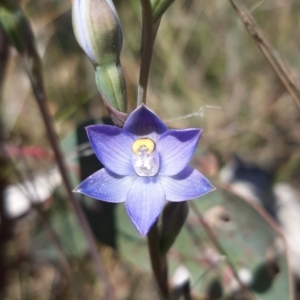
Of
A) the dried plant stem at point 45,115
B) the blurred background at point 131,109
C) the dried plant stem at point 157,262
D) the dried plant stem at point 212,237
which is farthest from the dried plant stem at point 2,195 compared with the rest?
the dried plant stem at point 157,262

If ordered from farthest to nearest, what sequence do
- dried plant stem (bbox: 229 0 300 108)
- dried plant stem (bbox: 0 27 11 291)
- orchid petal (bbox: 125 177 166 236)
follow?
1. dried plant stem (bbox: 0 27 11 291)
2. dried plant stem (bbox: 229 0 300 108)
3. orchid petal (bbox: 125 177 166 236)

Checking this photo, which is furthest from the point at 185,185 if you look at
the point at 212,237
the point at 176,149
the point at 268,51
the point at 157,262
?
the point at 212,237

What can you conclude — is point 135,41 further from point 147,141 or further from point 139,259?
point 147,141

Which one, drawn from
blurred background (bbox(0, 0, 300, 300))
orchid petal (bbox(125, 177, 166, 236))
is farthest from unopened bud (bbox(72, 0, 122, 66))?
blurred background (bbox(0, 0, 300, 300))

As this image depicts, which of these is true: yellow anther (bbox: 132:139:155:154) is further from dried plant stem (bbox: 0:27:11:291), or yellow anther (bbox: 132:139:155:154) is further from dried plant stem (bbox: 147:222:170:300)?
dried plant stem (bbox: 0:27:11:291)

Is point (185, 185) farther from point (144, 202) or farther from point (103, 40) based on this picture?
point (103, 40)

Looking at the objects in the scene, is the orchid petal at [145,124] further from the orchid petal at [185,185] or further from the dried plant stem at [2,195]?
the dried plant stem at [2,195]
